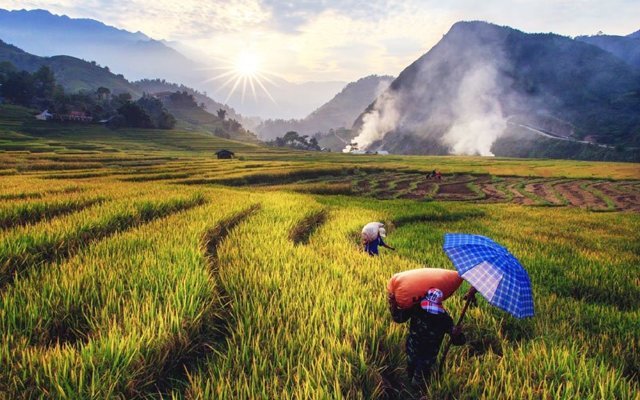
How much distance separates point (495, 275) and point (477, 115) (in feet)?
616

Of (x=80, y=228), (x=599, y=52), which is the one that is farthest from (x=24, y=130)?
(x=599, y=52)

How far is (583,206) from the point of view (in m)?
23.6

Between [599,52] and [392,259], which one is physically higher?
[599,52]

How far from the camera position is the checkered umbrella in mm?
2709

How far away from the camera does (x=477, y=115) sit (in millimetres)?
169625

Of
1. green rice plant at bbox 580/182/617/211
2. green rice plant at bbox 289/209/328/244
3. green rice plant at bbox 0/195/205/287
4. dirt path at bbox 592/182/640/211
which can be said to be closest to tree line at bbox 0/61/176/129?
green rice plant at bbox 0/195/205/287

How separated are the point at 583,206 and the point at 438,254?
71.4ft

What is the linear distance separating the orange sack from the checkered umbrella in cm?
31

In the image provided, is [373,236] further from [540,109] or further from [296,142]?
[540,109]

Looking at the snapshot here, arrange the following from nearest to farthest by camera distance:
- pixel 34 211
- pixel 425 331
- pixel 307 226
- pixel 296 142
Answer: pixel 425 331 < pixel 34 211 < pixel 307 226 < pixel 296 142

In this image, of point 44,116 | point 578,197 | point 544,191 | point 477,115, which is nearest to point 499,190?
A: point 544,191

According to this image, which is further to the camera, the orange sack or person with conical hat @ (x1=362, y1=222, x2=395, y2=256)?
person with conical hat @ (x1=362, y1=222, x2=395, y2=256)

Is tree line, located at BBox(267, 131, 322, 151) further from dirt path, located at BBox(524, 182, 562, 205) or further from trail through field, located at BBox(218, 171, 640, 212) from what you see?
dirt path, located at BBox(524, 182, 562, 205)

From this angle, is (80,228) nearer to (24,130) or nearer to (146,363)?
(146,363)
